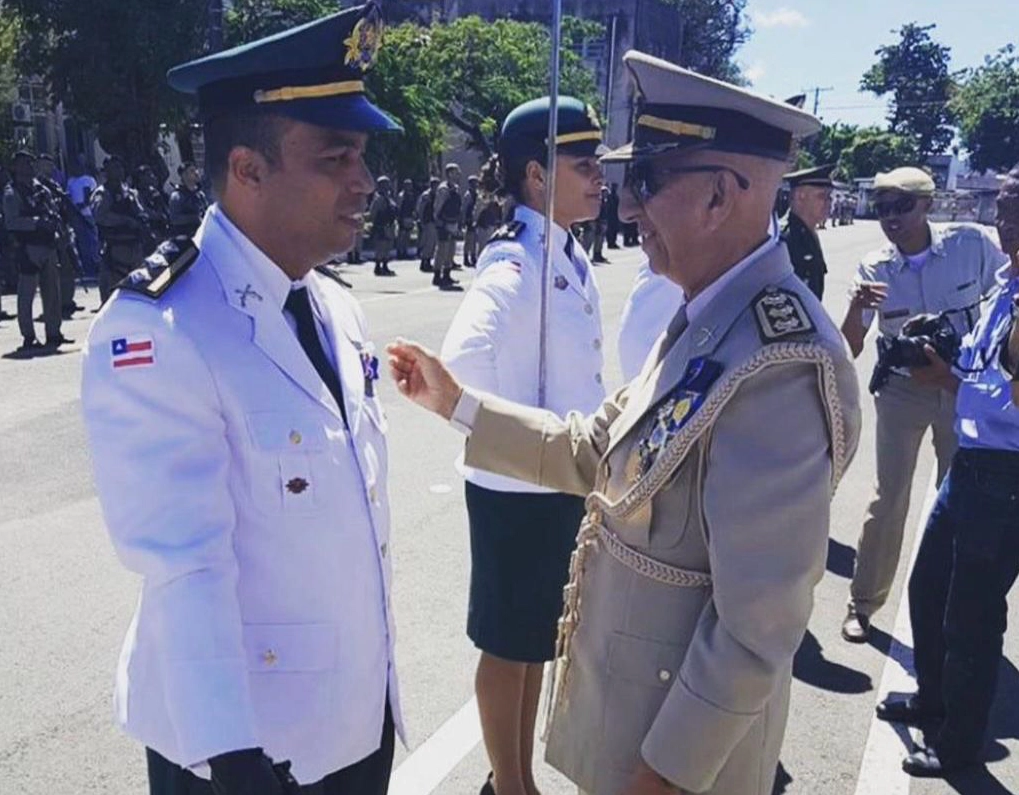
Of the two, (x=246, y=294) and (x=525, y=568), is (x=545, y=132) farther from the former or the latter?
(x=246, y=294)

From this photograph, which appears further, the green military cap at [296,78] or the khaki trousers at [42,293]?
the khaki trousers at [42,293]

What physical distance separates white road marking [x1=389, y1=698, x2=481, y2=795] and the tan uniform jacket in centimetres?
129

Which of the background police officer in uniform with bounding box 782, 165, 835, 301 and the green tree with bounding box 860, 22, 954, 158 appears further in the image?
the green tree with bounding box 860, 22, 954, 158

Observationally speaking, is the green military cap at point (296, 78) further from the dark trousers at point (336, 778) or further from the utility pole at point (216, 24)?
the utility pole at point (216, 24)

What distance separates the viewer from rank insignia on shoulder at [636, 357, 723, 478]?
63.4 inches

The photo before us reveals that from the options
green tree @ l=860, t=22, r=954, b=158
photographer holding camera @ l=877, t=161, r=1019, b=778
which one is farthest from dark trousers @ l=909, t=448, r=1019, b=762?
green tree @ l=860, t=22, r=954, b=158

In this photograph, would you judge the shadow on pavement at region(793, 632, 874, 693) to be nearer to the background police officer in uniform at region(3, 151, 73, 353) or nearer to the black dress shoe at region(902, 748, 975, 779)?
the black dress shoe at region(902, 748, 975, 779)

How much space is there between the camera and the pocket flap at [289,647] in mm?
1681

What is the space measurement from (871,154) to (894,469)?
223ft

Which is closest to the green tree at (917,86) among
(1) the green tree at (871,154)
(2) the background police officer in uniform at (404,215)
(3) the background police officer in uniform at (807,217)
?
(1) the green tree at (871,154)

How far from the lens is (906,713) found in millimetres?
3469

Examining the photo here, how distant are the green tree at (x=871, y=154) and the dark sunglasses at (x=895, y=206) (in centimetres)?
6436

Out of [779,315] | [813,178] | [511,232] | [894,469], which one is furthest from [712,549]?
[813,178]

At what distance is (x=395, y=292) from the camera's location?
A: 1470cm
